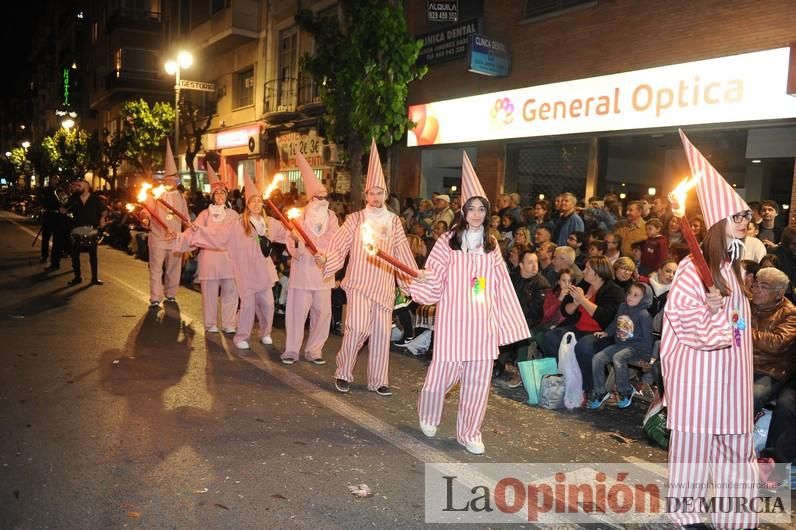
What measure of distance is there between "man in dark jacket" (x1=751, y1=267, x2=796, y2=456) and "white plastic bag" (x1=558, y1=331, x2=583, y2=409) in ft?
5.30

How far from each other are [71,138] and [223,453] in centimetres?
4034

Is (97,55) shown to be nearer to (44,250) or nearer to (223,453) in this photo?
(44,250)

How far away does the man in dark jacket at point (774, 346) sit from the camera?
489 centimetres

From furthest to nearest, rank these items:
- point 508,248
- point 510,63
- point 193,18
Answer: point 193,18
point 510,63
point 508,248

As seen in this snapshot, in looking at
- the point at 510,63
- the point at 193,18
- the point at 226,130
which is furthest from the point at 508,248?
the point at 193,18

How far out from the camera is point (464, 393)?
199 inches

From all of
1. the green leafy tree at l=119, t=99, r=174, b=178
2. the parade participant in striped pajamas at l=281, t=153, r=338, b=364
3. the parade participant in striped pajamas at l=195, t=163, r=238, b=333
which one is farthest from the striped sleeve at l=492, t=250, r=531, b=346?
the green leafy tree at l=119, t=99, r=174, b=178

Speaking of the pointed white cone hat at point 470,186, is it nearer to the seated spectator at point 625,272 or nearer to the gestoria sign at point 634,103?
the seated spectator at point 625,272

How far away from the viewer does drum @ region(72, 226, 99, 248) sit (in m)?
12.1

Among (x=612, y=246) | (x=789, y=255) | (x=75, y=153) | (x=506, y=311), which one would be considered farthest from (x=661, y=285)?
(x=75, y=153)

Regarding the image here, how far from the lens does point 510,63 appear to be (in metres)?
13.4

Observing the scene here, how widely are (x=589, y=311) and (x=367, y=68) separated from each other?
653 cm

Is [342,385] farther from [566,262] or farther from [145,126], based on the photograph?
[145,126]

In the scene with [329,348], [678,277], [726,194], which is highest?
[726,194]
